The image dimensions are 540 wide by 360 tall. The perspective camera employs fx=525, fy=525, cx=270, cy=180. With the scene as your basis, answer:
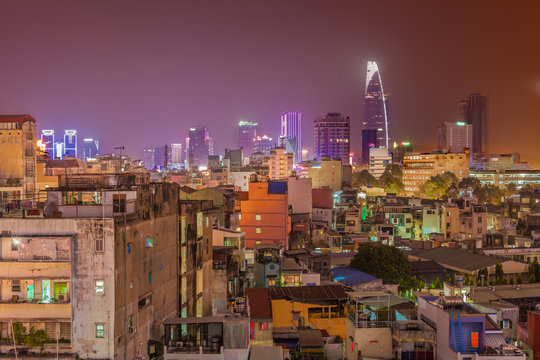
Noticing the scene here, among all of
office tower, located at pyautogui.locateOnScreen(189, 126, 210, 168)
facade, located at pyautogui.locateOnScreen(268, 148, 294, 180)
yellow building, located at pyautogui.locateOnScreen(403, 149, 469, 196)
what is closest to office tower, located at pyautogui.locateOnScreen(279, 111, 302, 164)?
office tower, located at pyautogui.locateOnScreen(189, 126, 210, 168)

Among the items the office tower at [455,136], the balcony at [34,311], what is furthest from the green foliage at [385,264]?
the office tower at [455,136]

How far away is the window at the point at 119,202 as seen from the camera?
41.5ft

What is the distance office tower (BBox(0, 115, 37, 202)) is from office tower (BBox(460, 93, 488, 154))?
585 ft

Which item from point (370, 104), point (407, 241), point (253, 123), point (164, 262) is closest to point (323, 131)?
point (253, 123)

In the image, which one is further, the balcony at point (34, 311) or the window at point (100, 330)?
→ the balcony at point (34, 311)

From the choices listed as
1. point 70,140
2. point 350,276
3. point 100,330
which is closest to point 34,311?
point 100,330

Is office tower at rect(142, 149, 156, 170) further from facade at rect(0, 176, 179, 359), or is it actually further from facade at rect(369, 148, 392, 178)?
facade at rect(0, 176, 179, 359)

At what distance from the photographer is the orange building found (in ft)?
116

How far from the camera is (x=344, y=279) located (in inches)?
1003

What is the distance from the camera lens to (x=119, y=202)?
41.6 feet

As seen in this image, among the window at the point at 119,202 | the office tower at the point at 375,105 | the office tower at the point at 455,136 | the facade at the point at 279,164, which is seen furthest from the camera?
the office tower at the point at 375,105

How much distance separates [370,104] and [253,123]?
170 ft

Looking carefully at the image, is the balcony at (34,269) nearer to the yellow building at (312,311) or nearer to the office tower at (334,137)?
the yellow building at (312,311)

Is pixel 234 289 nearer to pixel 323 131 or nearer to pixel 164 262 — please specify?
pixel 164 262
